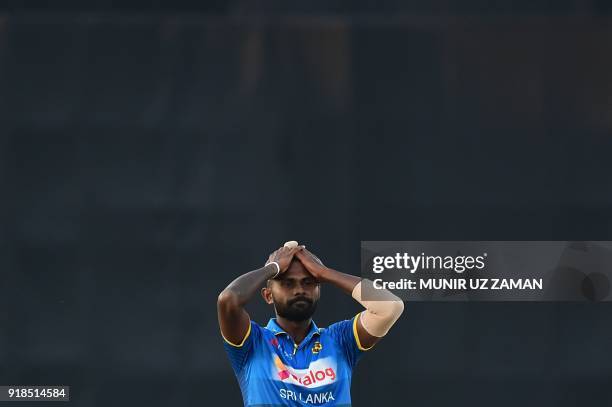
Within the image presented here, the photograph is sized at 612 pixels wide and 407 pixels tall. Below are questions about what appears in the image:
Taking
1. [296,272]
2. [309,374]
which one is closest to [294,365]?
[309,374]

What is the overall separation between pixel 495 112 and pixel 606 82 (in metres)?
0.54

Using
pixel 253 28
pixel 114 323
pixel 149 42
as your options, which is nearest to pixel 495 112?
pixel 253 28

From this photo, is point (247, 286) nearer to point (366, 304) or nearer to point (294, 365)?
point (294, 365)

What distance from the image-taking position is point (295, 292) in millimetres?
3734

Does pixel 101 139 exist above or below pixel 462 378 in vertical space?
above

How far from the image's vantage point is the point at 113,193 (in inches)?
194

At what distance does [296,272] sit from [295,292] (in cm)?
7

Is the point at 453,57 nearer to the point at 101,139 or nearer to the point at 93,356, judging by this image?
the point at 101,139

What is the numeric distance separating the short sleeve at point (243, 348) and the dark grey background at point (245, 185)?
3.68ft

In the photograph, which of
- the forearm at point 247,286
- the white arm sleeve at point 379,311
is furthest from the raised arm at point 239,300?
the white arm sleeve at point 379,311

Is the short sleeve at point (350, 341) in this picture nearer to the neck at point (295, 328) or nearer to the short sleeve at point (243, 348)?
the neck at point (295, 328)

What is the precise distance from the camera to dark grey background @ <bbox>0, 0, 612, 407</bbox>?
4.91 metres

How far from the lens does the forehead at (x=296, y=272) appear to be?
12.3 feet

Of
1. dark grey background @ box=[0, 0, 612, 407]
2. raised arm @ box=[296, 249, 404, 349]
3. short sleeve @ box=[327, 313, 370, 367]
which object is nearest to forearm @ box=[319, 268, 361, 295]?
raised arm @ box=[296, 249, 404, 349]
